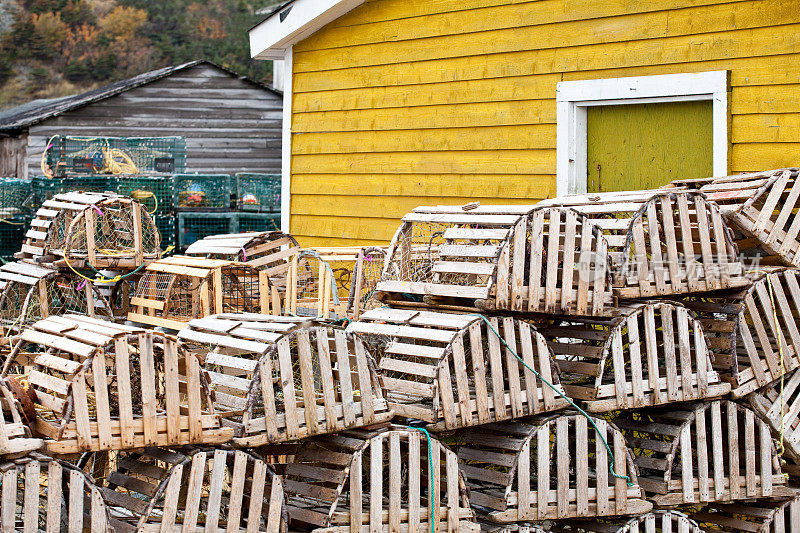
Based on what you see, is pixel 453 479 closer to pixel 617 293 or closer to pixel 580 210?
pixel 617 293

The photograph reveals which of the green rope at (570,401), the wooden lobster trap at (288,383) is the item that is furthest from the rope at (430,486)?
the green rope at (570,401)

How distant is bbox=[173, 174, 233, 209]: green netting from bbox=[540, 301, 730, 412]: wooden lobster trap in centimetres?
820

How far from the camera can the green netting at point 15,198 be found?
12289 millimetres

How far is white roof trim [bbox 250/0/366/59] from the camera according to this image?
870 centimetres

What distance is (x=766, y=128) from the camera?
257 inches

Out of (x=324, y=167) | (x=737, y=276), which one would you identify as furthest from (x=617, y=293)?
(x=324, y=167)

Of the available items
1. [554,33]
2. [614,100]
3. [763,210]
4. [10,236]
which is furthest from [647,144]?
[10,236]

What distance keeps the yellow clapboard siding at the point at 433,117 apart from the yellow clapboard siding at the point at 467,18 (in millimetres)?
631

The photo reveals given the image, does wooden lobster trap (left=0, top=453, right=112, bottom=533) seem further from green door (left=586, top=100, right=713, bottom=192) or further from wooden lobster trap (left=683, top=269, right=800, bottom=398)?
green door (left=586, top=100, right=713, bottom=192)

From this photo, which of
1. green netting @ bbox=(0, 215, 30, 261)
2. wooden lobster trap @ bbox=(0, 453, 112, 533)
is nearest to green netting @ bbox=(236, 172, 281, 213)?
green netting @ bbox=(0, 215, 30, 261)

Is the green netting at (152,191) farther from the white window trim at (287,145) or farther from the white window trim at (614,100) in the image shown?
the white window trim at (614,100)

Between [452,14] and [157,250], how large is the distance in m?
3.32

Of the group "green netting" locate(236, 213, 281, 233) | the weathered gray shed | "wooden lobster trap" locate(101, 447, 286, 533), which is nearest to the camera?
"wooden lobster trap" locate(101, 447, 286, 533)

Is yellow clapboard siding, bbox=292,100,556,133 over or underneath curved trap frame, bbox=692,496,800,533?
over
